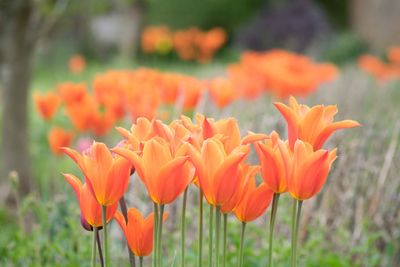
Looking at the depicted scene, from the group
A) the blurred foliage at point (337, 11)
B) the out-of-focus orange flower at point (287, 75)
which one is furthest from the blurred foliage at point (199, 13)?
the out-of-focus orange flower at point (287, 75)

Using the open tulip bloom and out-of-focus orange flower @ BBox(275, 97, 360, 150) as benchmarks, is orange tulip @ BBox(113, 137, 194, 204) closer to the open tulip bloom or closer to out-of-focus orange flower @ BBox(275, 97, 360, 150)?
the open tulip bloom

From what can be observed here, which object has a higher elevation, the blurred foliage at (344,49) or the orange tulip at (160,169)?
the blurred foliage at (344,49)

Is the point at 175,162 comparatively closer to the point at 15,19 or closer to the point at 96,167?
the point at 96,167

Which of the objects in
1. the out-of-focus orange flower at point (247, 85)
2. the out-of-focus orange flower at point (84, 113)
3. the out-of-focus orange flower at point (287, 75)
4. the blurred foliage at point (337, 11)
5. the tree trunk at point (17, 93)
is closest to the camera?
the out-of-focus orange flower at point (84, 113)

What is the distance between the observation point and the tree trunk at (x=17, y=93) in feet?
18.3

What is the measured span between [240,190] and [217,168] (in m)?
0.12

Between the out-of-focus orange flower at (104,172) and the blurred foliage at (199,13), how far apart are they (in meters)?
21.2

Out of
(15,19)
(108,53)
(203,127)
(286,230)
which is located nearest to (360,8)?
(108,53)

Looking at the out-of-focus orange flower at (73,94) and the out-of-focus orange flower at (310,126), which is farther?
the out-of-focus orange flower at (73,94)

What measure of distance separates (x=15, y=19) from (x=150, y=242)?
388 cm

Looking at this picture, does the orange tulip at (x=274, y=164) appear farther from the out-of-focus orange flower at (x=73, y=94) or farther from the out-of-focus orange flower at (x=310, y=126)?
→ the out-of-focus orange flower at (x=73, y=94)

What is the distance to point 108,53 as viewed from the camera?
73.2 feet

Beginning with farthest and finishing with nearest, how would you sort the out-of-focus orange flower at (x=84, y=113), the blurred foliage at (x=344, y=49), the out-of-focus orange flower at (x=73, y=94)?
the blurred foliage at (x=344, y=49) < the out-of-focus orange flower at (x=73, y=94) < the out-of-focus orange flower at (x=84, y=113)

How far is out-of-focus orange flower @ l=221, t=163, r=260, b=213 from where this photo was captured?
1.85 meters
